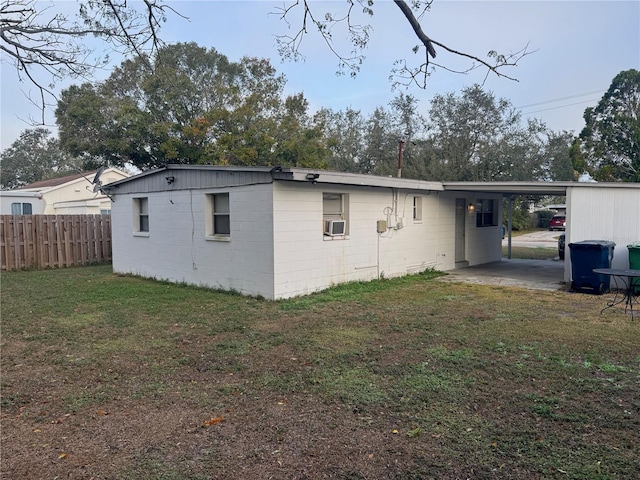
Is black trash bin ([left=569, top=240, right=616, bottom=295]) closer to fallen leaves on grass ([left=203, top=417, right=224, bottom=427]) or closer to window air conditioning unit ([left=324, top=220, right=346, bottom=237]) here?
window air conditioning unit ([left=324, top=220, right=346, bottom=237])

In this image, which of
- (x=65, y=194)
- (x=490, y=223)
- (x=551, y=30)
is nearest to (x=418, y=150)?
(x=490, y=223)

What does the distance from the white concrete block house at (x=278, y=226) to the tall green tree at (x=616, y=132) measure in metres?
14.4

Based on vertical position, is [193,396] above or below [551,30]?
below

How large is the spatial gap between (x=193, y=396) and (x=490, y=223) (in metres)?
13.7

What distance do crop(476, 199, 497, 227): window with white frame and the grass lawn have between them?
7.61 meters

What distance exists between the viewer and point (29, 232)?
1426 cm

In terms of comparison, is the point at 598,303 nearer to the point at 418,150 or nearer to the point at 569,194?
the point at 569,194

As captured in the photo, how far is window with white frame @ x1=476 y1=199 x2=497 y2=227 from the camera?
15.1 meters

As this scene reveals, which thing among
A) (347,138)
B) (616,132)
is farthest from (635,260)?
(347,138)

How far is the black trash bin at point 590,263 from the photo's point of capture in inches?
368

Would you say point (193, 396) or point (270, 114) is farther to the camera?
point (270, 114)

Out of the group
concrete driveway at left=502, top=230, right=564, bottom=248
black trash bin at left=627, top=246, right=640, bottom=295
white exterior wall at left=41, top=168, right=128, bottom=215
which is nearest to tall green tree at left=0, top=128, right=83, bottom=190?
white exterior wall at left=41, top=168, right=128, bottom=215

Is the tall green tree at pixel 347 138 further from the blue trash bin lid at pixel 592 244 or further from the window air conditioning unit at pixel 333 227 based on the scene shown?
the blue trash bin lid at pixel 592 244

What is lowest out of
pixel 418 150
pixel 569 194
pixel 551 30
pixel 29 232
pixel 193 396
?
pixel 193 396
